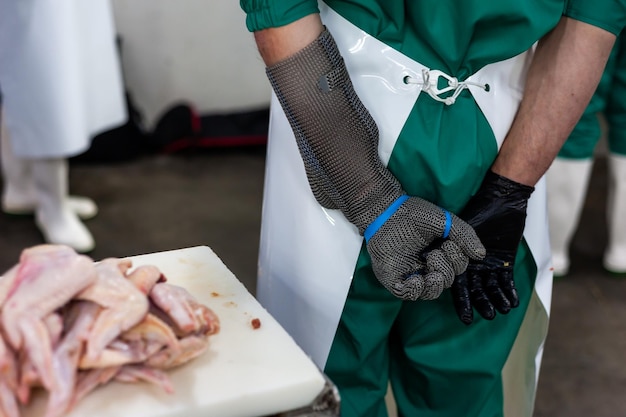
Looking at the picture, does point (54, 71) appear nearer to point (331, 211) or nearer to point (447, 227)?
point (331, 211)

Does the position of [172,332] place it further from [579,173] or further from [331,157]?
[579,173]

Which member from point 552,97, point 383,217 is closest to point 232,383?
point 383,217

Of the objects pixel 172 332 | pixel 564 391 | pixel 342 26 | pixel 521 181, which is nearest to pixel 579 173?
pixel 564 391

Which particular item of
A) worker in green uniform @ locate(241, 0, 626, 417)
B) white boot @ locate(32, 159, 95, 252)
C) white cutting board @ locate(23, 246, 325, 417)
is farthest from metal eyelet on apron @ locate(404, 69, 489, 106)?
white boot @ locate(32, 159, 95, 252)

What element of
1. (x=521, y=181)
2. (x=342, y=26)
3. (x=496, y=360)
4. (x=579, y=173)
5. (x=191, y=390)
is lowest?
(x=579, y=173)

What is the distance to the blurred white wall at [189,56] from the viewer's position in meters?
3.76

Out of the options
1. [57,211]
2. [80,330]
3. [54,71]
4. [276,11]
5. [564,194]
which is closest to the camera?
[80,330]

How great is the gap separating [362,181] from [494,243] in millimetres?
238

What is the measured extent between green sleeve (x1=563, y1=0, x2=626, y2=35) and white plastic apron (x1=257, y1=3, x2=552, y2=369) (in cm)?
9

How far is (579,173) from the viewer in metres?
2.46

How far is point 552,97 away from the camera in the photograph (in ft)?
3.42

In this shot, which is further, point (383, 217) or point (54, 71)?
point (54, 71)

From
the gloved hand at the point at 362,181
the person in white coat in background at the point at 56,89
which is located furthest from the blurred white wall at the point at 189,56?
the gloved hand at the point at 362,181

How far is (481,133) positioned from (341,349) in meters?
0.36
